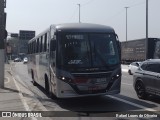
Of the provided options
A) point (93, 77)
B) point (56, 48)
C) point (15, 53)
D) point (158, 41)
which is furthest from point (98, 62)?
point (15, 53)

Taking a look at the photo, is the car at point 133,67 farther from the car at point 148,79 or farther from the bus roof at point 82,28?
the bus roof at point 82,28

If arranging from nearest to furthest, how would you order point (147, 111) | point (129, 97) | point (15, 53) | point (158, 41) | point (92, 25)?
point (147, 111) → point (92, 25) → point (129, 97) → point (158, 41) → point (15, 53)

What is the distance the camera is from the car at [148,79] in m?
14.3

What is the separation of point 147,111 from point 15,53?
539 feet

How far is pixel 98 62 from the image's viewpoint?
45.3 feet

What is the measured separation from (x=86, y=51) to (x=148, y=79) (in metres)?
2.83

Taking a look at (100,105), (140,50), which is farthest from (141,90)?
(140,50)

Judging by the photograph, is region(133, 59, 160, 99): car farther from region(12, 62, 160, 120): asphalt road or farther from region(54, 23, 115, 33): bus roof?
region(54, 23, 115, 33): bus roof

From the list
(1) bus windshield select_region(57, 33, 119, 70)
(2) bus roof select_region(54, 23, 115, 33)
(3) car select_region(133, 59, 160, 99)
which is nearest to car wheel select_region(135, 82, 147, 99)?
(3) car select_region(133, 59, 160, 99)

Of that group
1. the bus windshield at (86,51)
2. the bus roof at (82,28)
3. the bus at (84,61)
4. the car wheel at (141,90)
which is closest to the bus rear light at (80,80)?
the bus at (84,61)

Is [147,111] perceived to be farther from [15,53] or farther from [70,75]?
[15,53]

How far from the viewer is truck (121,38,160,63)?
3889 cm

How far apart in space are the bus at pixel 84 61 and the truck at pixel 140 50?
22720 mm

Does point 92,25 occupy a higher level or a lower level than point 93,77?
higher
